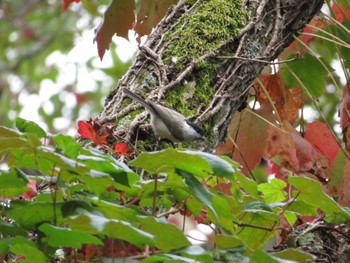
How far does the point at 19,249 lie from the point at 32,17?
576 cm

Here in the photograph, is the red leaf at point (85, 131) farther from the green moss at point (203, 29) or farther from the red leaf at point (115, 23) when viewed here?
the red leaf at point (115, 23)

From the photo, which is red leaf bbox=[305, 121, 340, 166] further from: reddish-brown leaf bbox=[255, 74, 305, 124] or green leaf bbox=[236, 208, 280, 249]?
green leaf bbox=[236, 208, 280, 249]

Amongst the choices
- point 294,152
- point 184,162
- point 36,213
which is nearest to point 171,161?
point 184,162

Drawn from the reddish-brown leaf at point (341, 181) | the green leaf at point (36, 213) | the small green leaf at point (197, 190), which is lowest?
the reddish-brown leaf at point (341, 181)

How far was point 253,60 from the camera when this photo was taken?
1.99 m

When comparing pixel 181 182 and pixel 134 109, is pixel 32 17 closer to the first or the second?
pixel 134 109

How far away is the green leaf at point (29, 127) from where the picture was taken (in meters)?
1.25

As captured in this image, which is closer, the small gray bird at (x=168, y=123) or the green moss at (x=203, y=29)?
the small gray bird at (x=168, y=123)

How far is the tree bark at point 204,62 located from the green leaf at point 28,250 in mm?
691

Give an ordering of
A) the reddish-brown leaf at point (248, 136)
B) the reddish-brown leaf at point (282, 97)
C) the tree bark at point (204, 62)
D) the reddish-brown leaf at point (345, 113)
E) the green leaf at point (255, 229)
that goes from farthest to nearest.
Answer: the reddish-brown leaf at point (282, 97) → the reddish-brown leaf at point (248, 136) → the reddish-brown leaf at point (345, 113) → the tree bark at point (204, 62) → the green leaf at point (255, 229)

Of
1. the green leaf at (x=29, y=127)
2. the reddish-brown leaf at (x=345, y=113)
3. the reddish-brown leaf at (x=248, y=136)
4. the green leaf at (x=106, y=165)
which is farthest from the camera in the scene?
the reddish-brown leaf at (x=248, y=136)

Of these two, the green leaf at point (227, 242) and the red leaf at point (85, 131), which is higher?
the red leaf at point (85, 131)

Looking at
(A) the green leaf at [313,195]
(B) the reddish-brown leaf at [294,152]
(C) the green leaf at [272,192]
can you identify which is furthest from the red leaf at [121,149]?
(B) the reddish-brown leaf at [294,152]

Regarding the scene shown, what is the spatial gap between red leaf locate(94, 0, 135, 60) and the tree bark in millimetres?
215
